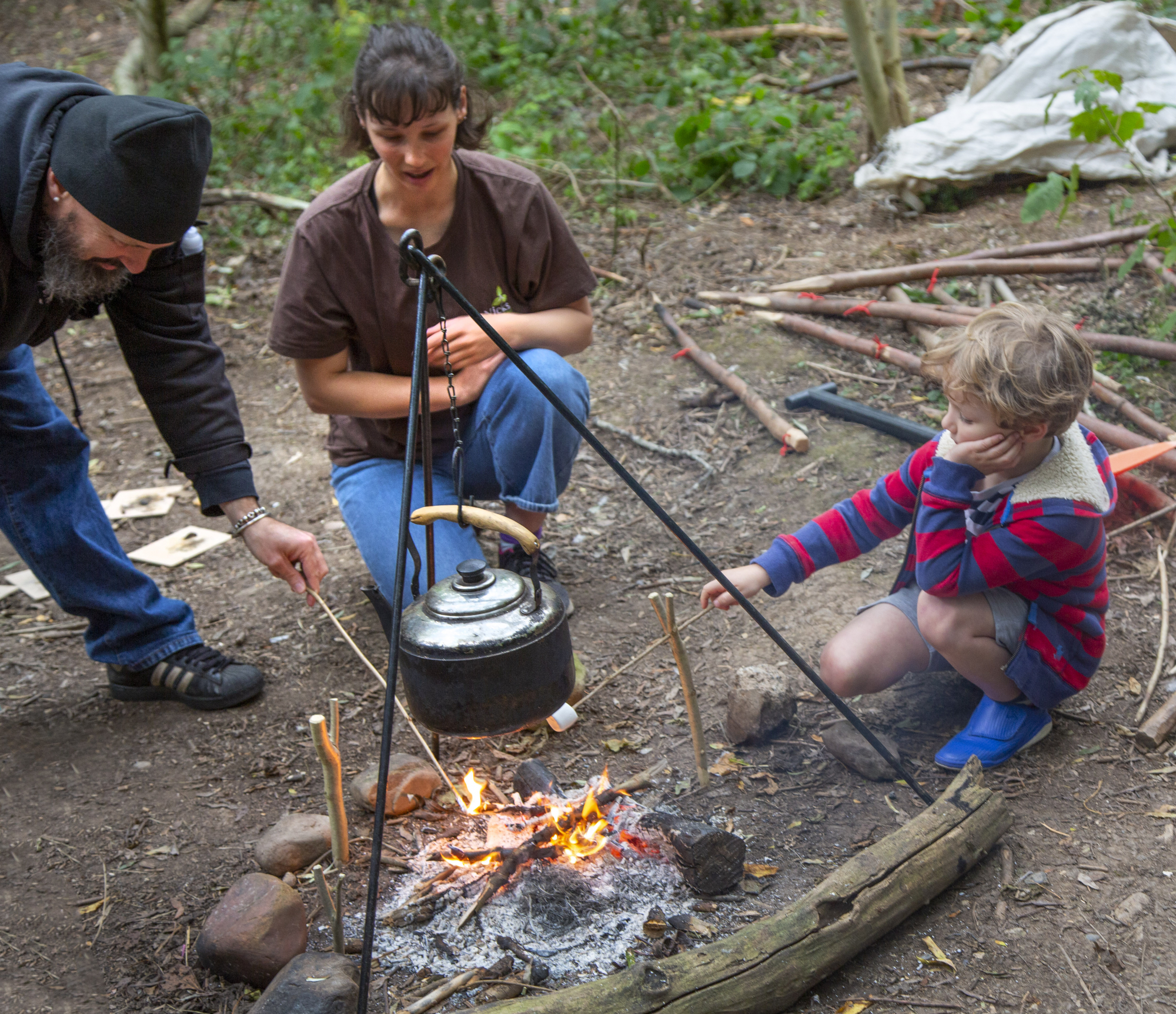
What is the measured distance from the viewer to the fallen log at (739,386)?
4.10m

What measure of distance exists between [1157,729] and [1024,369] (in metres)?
1.11

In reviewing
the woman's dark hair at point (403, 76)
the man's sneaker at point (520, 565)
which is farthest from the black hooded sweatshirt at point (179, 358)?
the man's sneaker at point (520, 565)

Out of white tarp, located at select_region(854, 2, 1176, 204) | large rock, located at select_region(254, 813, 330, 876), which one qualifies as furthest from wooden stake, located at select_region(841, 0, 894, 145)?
large rock, located at select_region(254, 813, 330, 876)

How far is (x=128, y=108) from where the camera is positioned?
2270 millimetres

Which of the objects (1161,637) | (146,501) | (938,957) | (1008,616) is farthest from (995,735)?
(146,501)

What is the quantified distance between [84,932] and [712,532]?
7.99 feet

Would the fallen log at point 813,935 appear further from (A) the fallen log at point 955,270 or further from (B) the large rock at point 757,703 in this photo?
(A) the fallen log at point 955,270

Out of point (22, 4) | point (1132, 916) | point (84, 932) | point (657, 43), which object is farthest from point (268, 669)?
point (22, 4)

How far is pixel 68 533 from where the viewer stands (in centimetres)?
304

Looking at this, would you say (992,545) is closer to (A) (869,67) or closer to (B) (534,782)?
(B) (534,782)

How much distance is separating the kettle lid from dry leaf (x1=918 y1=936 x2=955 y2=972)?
1160 millimetres

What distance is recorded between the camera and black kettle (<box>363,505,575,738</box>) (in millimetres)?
1928

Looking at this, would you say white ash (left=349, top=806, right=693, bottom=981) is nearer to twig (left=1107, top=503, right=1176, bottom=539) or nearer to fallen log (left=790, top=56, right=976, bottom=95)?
twig (left=1107, top=503, right=1176, bottom=539)

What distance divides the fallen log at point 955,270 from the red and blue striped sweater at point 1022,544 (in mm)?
2685
